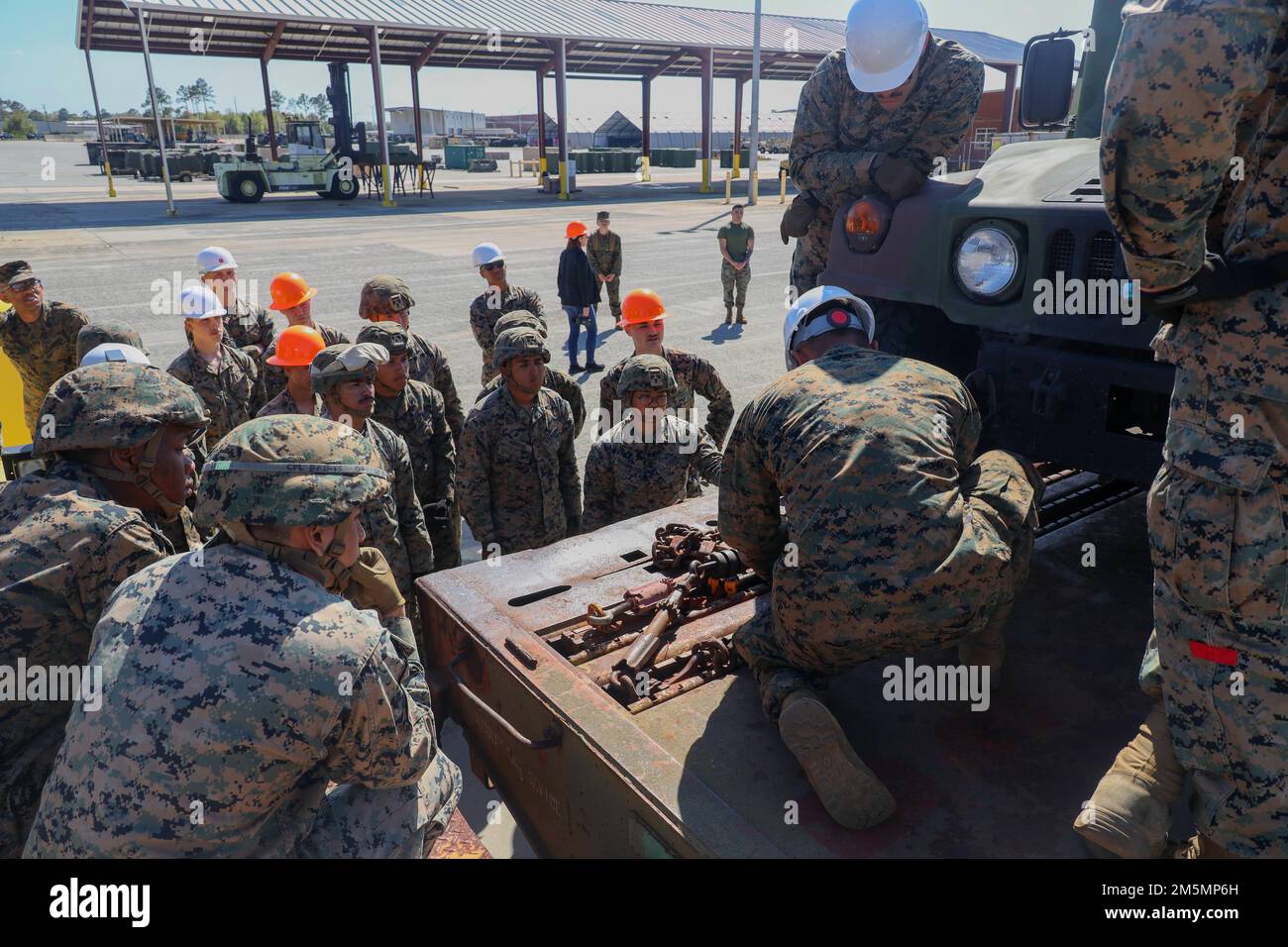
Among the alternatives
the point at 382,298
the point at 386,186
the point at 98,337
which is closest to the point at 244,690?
the point at 382,298

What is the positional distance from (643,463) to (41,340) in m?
4.12

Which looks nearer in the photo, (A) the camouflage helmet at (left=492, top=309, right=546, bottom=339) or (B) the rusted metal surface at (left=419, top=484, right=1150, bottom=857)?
(B) the rusted metal surface at (left=419, top=484, right=1150, bottom=857)

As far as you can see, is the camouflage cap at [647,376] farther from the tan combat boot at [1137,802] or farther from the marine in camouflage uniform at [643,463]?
the tan combat boot at [1137,802]

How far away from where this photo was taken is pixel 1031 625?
2.92 meters

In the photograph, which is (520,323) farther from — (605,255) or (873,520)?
(605,255)

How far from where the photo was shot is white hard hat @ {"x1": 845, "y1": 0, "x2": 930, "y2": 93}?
3.62 meters

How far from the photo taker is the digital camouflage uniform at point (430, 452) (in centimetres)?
445

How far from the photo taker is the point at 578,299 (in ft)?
32.8

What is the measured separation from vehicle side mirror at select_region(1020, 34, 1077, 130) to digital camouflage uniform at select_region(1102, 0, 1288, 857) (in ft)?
6.24

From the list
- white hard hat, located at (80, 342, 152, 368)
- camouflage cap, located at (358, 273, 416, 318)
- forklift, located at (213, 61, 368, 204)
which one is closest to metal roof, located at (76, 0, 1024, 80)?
forklift, located at (213, 61, 368, 204)

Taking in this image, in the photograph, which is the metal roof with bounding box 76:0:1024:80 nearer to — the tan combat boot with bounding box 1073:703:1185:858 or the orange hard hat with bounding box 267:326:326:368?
the orange hard hat with bounding box 267:326:326:368

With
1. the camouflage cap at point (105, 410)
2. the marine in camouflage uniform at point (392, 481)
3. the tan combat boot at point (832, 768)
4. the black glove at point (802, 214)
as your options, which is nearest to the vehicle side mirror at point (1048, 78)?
the black glove at point (802, 214)

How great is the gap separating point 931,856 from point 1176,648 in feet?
2.23
